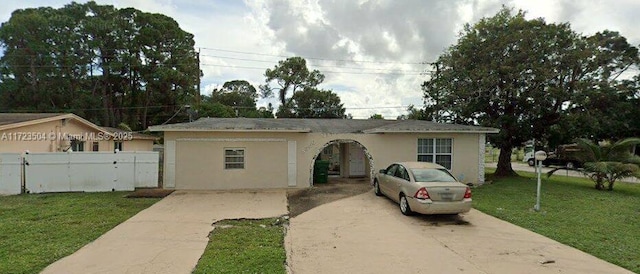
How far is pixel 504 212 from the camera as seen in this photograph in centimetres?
884

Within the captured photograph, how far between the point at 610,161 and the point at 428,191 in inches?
413

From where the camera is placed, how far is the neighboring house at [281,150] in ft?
40.3

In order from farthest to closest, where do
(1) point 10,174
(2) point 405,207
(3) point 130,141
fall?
1. (3) point 130,141
2. (1) point 10,174
3. (2) point 405,207

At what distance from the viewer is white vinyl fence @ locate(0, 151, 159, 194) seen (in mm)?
11156

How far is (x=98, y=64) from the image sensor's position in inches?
1246

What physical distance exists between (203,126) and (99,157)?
147 inches

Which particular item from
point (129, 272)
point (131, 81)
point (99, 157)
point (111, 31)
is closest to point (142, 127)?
point (131, 81)

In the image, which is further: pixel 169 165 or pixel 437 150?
pixel 437 150

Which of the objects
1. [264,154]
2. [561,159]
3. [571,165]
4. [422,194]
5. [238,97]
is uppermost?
[238,97]

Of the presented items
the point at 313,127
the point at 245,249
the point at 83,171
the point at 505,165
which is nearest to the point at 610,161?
the point at 505,165

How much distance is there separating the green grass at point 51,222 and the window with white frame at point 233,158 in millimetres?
3181

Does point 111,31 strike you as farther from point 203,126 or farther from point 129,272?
point 129,272

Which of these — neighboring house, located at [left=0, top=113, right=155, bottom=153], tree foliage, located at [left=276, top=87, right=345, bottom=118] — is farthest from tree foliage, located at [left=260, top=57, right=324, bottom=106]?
neighboring house, located at [left=0, top=113, right=155, bottom=153]

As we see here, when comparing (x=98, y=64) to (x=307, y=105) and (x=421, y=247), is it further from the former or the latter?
(x=421, y=247)
